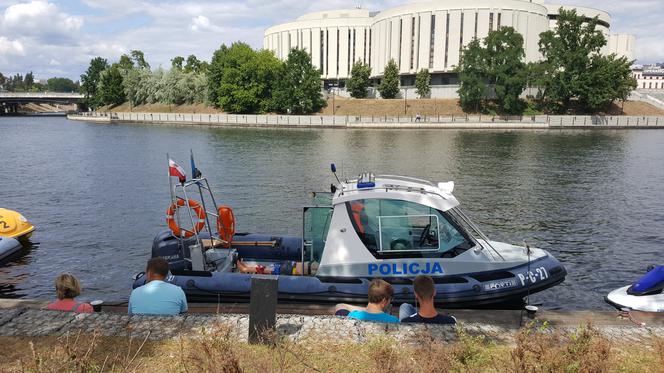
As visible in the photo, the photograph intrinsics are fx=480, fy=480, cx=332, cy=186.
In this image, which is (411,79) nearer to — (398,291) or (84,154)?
(84,154)

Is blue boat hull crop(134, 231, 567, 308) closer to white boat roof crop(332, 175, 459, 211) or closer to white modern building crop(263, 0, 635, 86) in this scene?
white boat roof crop(332, 175, 459, 211)

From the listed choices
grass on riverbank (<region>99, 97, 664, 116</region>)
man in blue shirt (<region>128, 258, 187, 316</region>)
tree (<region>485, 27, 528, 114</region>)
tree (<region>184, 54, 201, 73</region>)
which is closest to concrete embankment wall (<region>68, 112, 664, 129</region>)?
tree (<region>485, 27, 528, 114</region>)

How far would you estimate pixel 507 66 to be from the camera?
87688 millimetres

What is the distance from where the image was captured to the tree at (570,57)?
8631cm

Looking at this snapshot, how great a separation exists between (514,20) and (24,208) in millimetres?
109773

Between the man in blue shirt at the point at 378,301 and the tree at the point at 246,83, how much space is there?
88.1m

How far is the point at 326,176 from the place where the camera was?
98.8 ft

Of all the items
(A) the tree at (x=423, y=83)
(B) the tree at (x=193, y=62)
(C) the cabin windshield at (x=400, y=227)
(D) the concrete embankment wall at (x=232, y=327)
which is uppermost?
(B) the tree at (x=193, y=62)

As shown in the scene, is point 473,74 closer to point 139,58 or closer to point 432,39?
point 432,39

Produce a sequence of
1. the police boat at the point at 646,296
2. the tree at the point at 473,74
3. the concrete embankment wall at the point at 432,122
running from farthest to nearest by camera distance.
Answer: the tree at the point at 473,74 → the concrete embankment wall at the point at 432,122 → the police boat at the point at 646,296

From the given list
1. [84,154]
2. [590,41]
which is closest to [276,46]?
[590,41]

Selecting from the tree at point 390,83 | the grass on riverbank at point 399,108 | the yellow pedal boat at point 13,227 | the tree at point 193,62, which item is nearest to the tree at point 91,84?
the tree at point 193,62

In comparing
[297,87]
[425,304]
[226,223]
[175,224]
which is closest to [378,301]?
[425,304]

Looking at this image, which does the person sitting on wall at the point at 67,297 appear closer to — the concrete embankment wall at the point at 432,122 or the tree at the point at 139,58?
the concrete embankment wall at the point at 432,122
